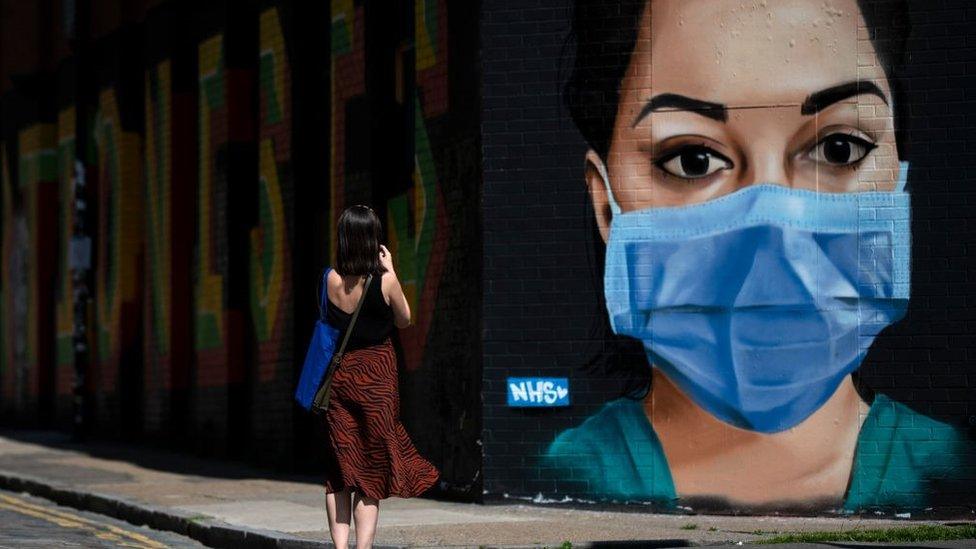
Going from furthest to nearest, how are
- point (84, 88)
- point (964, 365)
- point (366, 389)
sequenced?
point (84, 88) → point (964, 365) → point (366, 389)

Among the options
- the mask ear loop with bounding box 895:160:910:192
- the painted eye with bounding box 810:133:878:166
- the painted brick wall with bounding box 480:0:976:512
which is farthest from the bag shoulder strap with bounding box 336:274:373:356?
the mask ear loop with bounding box 895:160:910:192

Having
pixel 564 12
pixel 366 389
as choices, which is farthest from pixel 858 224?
pixel 366 389

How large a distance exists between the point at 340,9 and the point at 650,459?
20.1 ft

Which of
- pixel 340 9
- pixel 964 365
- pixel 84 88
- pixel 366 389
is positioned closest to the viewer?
pixel 366 389

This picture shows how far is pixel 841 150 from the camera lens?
13930mm

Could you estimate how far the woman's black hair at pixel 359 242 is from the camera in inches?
375

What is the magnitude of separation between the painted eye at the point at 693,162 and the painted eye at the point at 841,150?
725 millimetres

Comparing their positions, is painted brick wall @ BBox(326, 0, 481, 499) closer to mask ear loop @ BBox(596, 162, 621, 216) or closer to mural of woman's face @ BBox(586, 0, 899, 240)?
mask ear loop @ BBox(596, 162, 621, 216)

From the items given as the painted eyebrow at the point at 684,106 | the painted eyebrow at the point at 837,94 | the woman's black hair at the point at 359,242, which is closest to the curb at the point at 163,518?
the woman's black hair at the point at 359,242

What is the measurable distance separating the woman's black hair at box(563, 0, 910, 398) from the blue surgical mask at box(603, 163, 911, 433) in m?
0.23

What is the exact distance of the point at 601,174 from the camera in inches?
560

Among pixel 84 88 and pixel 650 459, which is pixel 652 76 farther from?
pixel 84 88

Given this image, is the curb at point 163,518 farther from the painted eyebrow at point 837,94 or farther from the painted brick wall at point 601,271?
the painted eyebrow at point 837,94

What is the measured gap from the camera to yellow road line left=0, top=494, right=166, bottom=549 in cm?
1273
